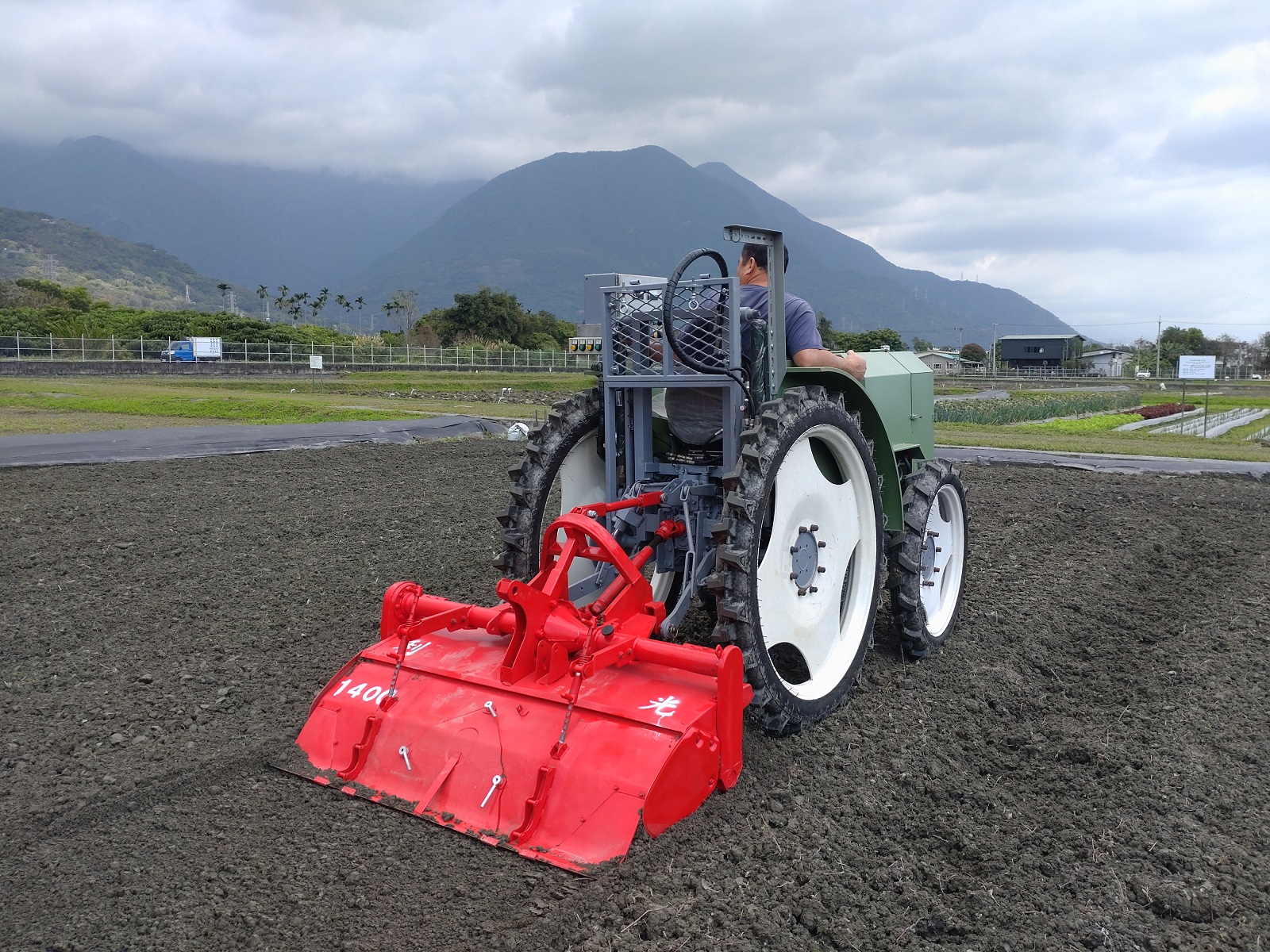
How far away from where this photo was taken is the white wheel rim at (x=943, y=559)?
17.4 feet

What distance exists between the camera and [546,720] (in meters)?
3.43

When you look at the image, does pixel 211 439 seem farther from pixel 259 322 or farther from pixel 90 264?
pixel 90 264

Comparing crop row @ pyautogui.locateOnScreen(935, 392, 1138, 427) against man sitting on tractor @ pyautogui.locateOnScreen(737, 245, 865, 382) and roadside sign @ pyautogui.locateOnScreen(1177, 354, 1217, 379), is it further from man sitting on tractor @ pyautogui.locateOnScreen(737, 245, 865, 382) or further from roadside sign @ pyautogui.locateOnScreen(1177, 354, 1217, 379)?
man sitting on tractor @ pyautogui.locateOnScreen(737, 245, 865, 382)

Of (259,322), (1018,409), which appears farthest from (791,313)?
(259,322)

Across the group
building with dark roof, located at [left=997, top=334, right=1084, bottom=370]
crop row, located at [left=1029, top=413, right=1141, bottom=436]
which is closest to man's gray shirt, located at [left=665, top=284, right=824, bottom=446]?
crop row, located at [left=1029, top=413, right=1141, bottom=436]

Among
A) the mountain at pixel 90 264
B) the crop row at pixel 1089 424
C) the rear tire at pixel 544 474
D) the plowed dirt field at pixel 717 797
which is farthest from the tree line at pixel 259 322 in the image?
the mountain at pixel 90 264

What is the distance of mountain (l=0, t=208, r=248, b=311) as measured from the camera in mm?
156125

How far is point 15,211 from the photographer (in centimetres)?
19688

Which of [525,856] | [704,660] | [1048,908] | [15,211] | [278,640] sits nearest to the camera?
[1048,908]

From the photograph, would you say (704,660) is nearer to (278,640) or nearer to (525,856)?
(525,856)

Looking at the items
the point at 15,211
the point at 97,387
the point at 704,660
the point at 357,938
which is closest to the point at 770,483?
the point at 704,660

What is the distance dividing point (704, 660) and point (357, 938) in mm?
1429

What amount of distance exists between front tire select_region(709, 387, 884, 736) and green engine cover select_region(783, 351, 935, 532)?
238 mm

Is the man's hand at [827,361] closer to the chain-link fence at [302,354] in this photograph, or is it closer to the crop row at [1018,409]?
the crop row at [1018,409]
